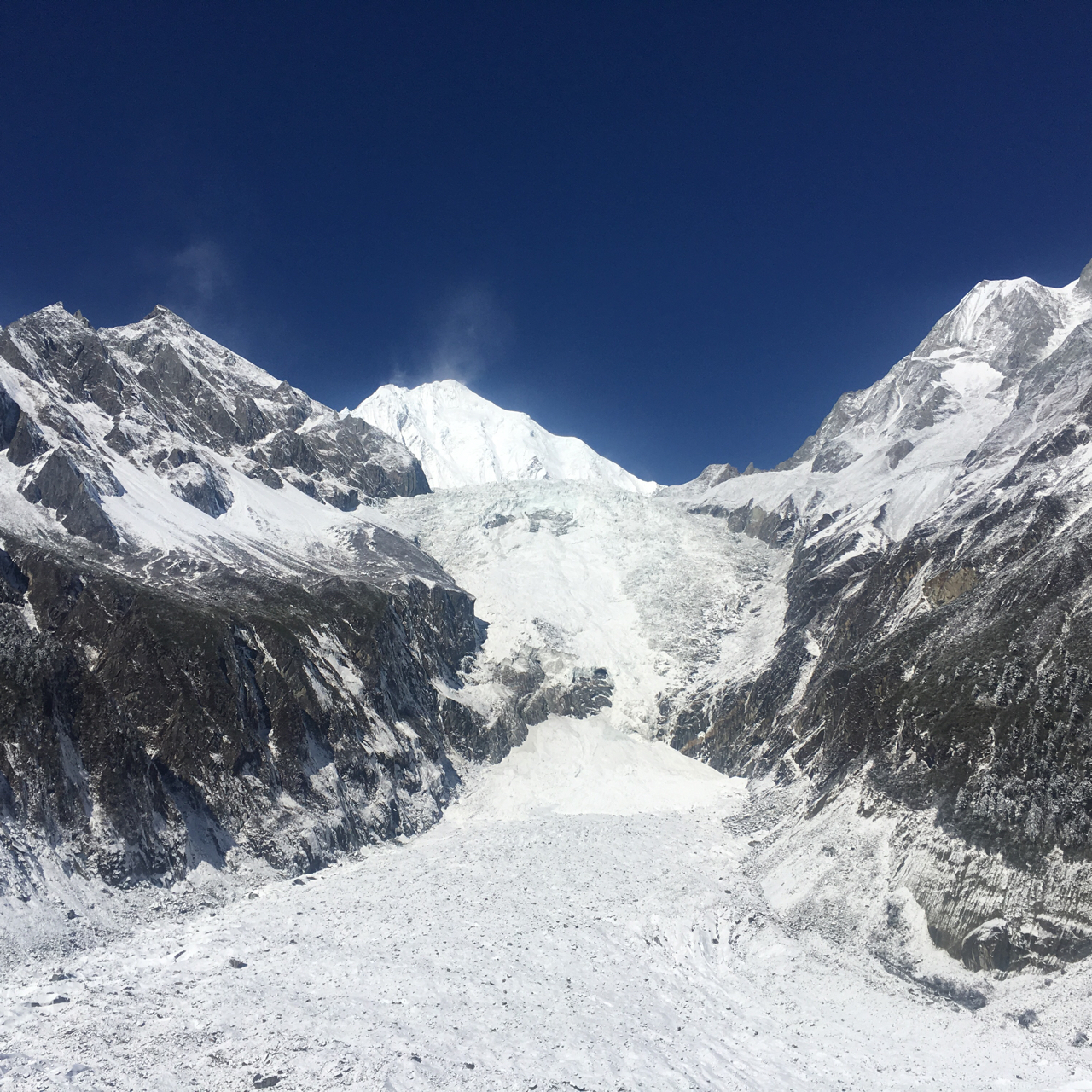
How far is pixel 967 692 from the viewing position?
6262cm

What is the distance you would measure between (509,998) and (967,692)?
4337cm

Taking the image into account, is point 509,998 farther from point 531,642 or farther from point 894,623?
point 531,642

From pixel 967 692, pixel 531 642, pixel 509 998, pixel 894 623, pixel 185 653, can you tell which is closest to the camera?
pixel 509 998

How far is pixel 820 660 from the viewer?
104812mm

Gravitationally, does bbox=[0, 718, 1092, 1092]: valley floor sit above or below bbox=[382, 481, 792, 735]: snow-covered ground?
below

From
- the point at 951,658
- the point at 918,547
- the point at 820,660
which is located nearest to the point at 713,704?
the point at 820,660

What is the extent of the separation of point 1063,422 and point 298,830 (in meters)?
113

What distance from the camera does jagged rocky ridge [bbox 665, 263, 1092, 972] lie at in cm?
4991

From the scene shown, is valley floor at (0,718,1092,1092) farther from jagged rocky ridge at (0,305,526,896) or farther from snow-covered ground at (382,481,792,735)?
snow-covered ground at (382,481,792,735)

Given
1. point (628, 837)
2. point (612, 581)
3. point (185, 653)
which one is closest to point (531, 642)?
point (612, 581)

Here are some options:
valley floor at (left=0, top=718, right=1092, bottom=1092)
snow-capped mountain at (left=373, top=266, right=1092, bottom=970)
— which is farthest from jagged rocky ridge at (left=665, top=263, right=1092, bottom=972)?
valley floor at (left=0, top=718, right=1092, bottom=1092)

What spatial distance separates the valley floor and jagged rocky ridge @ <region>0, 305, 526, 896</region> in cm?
919

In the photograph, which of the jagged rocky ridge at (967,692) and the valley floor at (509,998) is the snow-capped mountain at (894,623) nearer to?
the jagged rocky ridge at (967,692)

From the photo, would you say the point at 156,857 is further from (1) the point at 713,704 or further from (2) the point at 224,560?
(1) the point at 713,704
